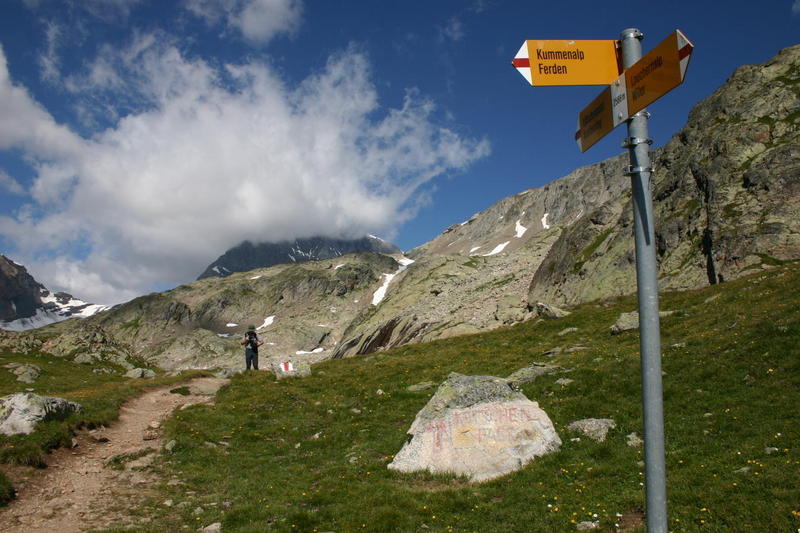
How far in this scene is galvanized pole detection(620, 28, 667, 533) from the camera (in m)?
4.35

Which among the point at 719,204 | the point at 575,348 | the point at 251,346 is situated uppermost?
the point at 719,204

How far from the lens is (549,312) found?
151ft

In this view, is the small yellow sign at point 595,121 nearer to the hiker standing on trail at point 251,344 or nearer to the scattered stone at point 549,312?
the hiker standing on trail at point 251,344

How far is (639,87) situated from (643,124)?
394mm

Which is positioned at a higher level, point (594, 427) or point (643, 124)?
point (643, 124)

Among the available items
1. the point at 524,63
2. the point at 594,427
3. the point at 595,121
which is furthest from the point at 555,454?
the point at 524,63

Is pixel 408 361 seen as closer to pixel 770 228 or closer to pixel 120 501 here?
pixel 120 501

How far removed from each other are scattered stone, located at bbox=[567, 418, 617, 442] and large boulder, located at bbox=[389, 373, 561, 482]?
1291 mm

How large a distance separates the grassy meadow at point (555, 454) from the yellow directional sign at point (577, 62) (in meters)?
9.66

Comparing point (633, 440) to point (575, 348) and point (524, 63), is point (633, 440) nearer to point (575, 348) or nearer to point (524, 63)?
point (524, 63)

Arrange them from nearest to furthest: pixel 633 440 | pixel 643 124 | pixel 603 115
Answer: pixel 643 124 < pixel 603 115 < pixel 633 440

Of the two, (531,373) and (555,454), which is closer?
(555,454)

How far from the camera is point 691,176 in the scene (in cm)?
5703

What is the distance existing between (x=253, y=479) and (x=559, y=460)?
452 inches
